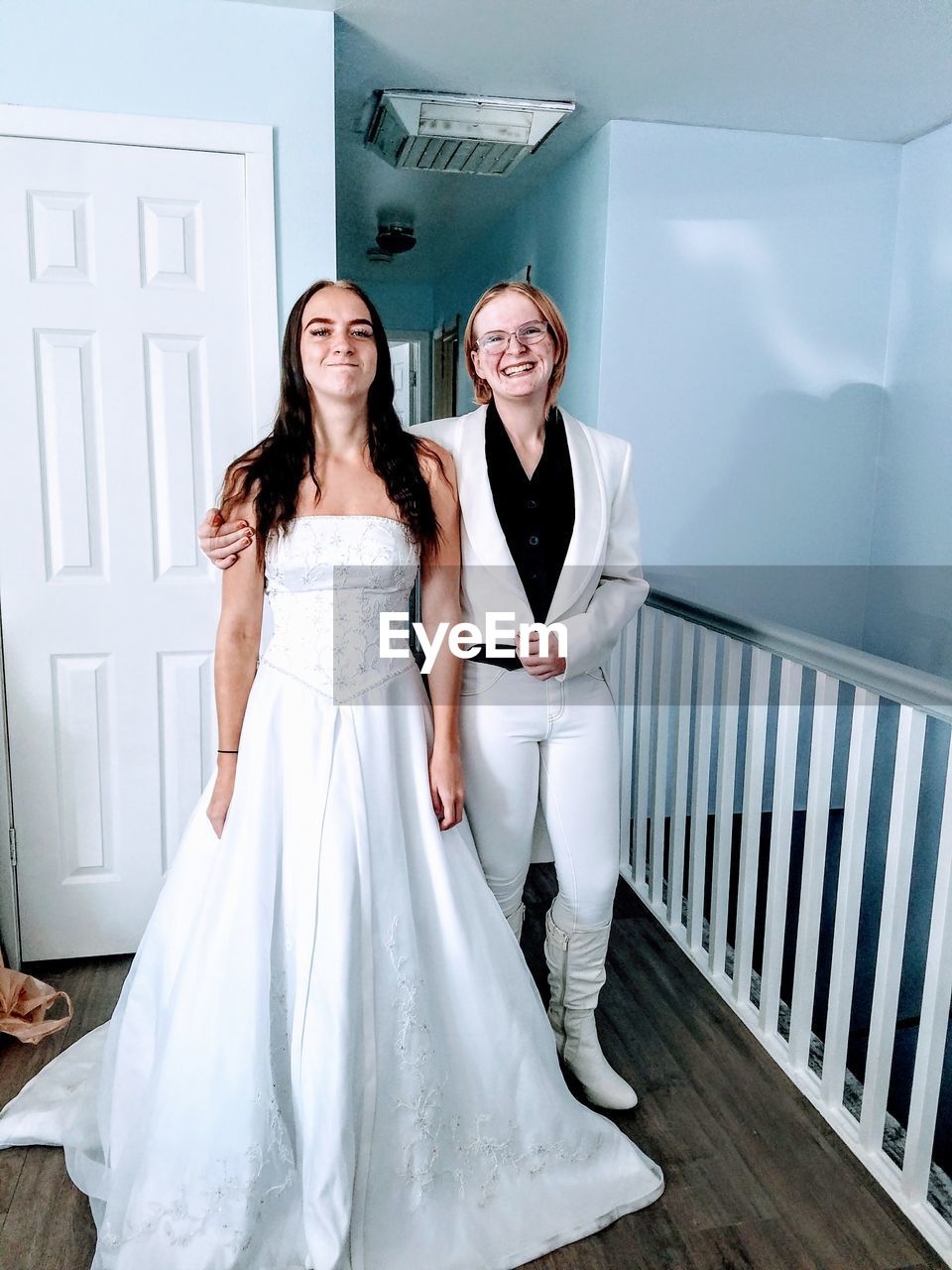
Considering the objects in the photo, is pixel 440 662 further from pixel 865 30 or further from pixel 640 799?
pixel 865 30

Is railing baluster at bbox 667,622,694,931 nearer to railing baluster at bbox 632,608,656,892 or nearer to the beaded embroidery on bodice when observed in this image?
railing baluster at bbox 632,608,656,892

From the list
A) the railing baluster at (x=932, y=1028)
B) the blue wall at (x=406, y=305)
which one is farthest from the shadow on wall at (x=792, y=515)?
the blue wall at (x=406, y=305)

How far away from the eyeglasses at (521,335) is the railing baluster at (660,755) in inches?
47.1

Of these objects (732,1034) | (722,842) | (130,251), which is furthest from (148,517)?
(732,1034)

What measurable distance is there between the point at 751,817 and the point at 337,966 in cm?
115

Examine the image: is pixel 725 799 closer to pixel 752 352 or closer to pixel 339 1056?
pixel 339 1056

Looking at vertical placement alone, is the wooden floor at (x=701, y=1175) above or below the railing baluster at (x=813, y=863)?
below

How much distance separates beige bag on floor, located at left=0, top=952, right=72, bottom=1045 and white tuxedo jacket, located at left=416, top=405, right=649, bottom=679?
142 cm

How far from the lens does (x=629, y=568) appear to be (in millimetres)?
1903

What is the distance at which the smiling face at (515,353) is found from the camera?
171 cm

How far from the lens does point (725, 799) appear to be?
2379 mm

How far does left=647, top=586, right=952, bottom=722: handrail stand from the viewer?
1.54m

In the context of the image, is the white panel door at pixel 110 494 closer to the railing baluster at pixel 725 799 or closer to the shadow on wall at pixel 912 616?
the railing baluster at pixel 725 799

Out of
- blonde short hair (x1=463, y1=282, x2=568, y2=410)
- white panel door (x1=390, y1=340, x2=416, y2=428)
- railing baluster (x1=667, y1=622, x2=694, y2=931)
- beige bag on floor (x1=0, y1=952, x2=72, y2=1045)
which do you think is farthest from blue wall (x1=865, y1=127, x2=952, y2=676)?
white panel door (x1=390, y1=340, x2=416, y2=428)
